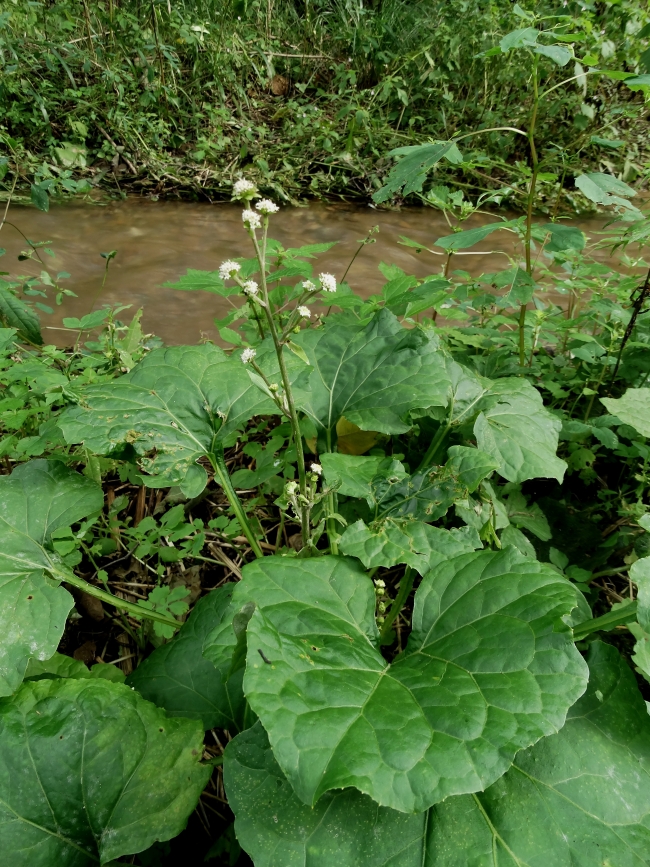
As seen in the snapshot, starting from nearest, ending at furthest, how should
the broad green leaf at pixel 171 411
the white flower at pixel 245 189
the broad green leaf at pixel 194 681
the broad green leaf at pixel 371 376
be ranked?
the white flower at pixel 245 189 → the broad green leaf at pixel 194 681 → the broad green leaf at pixel 171 411 → the broad green leaf at pixel 371 376

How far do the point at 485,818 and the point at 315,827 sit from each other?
1.07 ft

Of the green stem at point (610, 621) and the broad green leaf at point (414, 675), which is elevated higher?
the broad green leaf at point (414, 675)

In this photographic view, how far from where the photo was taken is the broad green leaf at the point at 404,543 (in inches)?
51.9

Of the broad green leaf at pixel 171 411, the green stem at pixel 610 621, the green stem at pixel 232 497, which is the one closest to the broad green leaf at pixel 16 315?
the broad green leaf at pixel 171 411

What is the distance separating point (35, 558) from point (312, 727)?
2.99ft

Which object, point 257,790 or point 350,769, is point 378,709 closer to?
point 350,769

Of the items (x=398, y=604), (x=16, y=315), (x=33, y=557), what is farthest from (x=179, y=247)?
(x=398, y=604)

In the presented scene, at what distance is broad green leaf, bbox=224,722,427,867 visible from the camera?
39.4 inches

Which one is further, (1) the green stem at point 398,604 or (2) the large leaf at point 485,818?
(1) the green stem at point 398,604

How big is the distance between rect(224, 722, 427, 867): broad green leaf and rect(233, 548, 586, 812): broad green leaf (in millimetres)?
186

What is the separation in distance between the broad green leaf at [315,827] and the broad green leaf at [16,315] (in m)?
2.16

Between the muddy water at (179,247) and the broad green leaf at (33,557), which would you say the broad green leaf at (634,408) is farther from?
the muddy water at (179,247)

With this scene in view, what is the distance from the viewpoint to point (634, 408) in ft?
5.79

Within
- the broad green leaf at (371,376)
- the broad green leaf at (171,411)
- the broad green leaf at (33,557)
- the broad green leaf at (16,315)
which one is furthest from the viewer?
the broad green leaf at (16,315)
